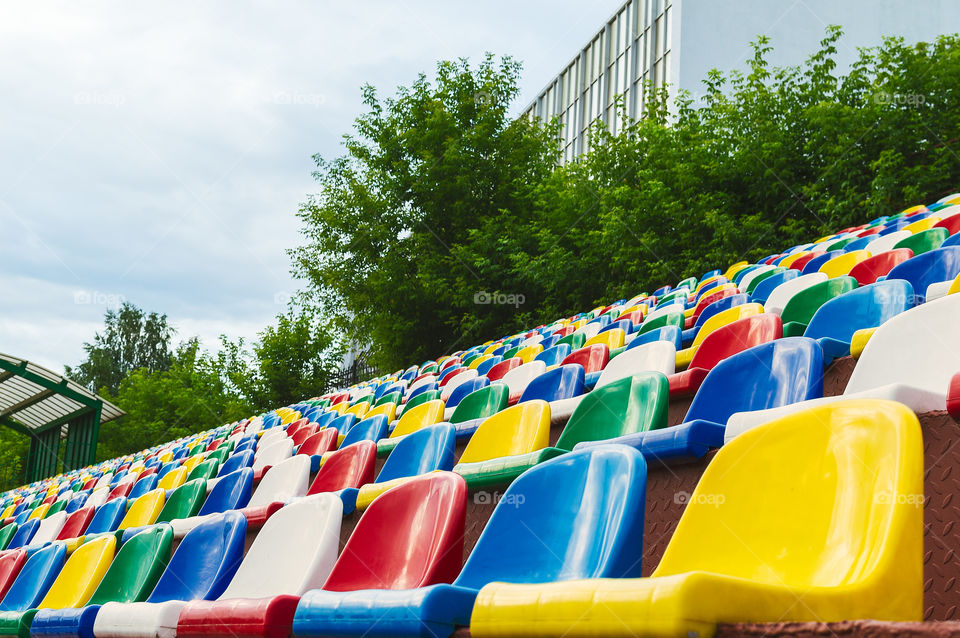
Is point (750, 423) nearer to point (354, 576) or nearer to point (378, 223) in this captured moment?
→ point (354, 576)

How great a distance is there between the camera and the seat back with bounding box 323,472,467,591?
1479mm

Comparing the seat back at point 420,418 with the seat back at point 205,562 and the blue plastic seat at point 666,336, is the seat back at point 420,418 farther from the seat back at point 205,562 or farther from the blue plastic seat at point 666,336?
the seat back at point 205,562

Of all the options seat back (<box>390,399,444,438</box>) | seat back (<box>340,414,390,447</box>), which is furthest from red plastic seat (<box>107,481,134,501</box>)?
seat back (<box>390,399,444,438</box>)

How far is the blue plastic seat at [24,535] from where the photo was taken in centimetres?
479

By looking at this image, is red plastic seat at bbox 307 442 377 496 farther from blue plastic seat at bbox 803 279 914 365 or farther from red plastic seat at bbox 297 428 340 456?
blue plastic seat at bbox 803 279 914 365

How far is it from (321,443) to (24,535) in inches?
95.7

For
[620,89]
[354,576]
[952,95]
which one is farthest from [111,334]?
[354,576]

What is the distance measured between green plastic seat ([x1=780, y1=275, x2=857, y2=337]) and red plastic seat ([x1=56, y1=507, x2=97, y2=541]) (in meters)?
3.65

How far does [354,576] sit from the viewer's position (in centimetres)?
161

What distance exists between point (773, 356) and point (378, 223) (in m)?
11.8

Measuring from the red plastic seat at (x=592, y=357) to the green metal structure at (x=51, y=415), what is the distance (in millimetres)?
12007

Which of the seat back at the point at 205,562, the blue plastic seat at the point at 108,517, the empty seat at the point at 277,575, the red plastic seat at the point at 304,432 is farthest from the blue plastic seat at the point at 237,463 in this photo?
the empty seat at the point at 277,575

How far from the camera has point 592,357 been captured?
11.8 ft

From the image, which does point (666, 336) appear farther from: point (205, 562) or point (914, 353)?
point (205, 562)
